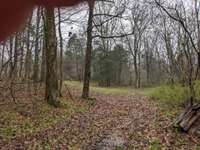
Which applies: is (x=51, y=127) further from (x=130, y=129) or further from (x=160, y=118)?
(x=160, y=118)

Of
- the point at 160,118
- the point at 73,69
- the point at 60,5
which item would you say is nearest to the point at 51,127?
the point at 160,118

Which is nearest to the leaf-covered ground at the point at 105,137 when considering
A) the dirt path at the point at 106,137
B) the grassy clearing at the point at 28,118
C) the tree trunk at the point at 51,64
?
the dirt path at the point at 106,137

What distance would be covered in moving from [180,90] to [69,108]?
640 cm

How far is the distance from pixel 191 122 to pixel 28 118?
17.5ft

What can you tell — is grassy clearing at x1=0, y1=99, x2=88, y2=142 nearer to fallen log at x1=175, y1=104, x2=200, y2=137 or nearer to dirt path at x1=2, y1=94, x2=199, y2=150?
dirt path at x1=2, y1=94, x2=199, y2=150

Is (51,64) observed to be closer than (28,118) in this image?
No

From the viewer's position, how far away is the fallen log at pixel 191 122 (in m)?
10.2

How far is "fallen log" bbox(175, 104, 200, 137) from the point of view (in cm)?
1016

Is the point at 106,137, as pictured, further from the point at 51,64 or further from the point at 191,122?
the point at 51,64

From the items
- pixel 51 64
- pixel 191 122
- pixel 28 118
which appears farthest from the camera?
pixel 51 64

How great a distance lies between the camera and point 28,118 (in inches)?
448

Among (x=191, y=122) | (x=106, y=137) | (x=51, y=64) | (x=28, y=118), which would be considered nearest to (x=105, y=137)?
(x=106, y=137)

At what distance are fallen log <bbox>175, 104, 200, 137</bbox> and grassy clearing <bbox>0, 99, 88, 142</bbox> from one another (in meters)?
4.14

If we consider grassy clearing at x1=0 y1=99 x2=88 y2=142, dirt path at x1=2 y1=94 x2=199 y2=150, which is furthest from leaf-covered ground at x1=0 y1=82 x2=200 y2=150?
grassy clearing at x1=0 y1=99 x2=88 y2=142
